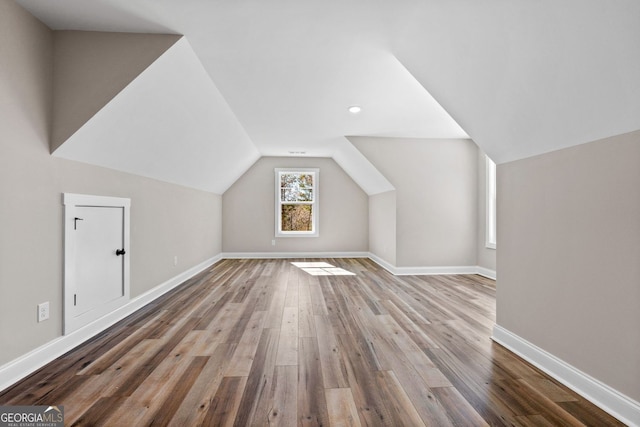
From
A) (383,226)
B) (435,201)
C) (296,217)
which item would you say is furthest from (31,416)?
(296,217)

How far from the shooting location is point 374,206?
6.66 m

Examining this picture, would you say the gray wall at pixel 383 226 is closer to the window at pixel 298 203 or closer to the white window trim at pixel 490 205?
the window at pixel 298 203

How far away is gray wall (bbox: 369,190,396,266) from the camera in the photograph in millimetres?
5267

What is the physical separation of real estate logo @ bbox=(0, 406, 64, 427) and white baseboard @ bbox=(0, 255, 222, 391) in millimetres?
289

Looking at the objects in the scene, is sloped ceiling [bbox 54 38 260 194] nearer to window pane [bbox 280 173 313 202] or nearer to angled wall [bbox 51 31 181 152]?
angled wall [bbox 51 31 181 152]

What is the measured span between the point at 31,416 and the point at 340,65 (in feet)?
9.89

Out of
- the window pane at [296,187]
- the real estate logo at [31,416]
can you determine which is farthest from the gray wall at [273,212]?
the real estate logo at [31,416]

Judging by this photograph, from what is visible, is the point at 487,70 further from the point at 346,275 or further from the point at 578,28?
the point at 346,275

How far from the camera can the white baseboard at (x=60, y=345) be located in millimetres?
1813

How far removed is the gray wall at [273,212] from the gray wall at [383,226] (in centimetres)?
41

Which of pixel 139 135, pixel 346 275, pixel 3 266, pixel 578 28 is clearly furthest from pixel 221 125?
pixel 578 28

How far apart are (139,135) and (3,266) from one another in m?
1.41

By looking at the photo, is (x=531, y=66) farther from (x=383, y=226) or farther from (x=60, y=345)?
(x=383, y=226)

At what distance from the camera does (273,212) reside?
705 centimetres
